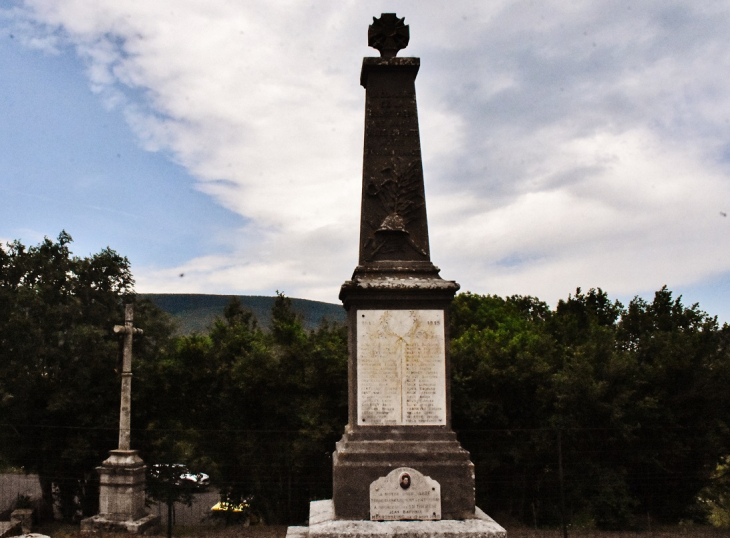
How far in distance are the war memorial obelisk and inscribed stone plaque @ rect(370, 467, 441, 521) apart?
0.01 m

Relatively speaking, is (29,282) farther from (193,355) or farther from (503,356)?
(503,356)

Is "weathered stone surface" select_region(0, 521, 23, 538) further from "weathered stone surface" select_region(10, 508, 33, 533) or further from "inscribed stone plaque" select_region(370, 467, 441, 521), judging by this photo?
"inscribed stone plaque" select_region(370, 467, 441, 521)

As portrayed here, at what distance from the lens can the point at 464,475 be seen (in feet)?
21.0

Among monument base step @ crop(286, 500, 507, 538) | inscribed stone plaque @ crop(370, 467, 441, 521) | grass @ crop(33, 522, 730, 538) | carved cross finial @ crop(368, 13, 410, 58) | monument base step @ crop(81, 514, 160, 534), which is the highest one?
carved cross finial @ crop(368, 13, 410, 58)

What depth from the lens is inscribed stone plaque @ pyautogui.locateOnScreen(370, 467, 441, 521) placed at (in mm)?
6301

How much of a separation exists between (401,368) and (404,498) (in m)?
1.34

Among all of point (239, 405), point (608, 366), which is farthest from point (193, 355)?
point (608, 366)

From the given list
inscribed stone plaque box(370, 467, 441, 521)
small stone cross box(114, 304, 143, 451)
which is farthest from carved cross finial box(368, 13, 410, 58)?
small stone cross box(114, 304, 143, 451)

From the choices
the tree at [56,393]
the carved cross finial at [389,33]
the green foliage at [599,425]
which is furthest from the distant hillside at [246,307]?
the carved cross finial at [389,33]

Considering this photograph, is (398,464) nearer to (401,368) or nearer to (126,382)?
(401,368)

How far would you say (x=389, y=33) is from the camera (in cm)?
780

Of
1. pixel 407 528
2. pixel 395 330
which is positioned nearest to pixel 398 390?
pixel 395 330

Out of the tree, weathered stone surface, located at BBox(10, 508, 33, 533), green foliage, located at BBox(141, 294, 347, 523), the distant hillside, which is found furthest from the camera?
the distant hillside

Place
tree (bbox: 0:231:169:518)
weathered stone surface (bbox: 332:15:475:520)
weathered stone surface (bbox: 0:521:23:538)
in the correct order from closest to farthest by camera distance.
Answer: weathered stone surface (bbox: 332:15:475:520), weathered stone surface (bbox: 0:521:23:538), tree (bbox: 0:231:169:518)
